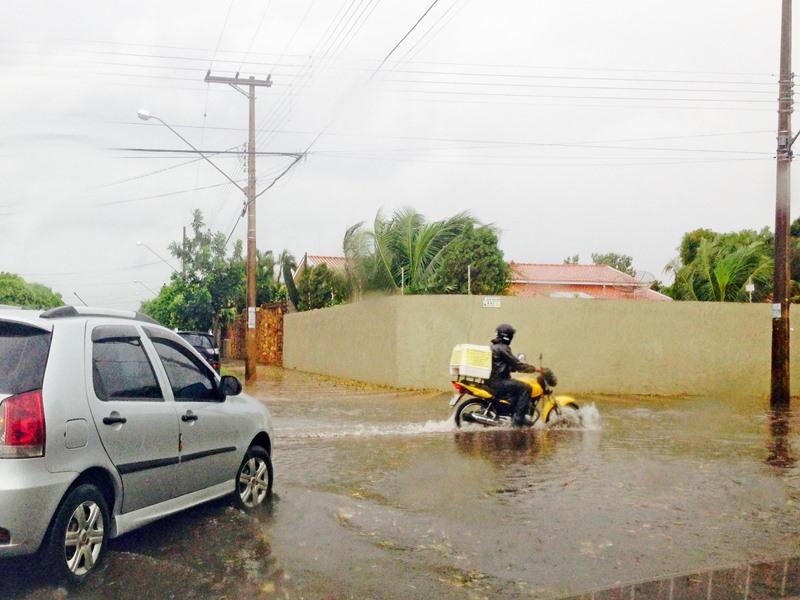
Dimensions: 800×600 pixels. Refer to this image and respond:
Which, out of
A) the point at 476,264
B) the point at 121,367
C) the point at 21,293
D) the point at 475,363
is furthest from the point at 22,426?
the point at 21,293

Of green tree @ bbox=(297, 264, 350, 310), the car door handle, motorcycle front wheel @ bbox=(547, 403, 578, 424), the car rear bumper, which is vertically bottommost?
motorcycle front wheel @ bbox=(547, 403, 578, 424)

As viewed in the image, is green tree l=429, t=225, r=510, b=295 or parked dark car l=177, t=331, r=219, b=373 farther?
green tree l=429, t=225, r=510, b=295

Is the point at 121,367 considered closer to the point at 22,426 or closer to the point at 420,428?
the point at 22,426

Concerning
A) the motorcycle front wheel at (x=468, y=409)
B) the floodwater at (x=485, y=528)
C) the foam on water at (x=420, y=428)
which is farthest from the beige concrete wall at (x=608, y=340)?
the floodwater at (x=485, y=528)

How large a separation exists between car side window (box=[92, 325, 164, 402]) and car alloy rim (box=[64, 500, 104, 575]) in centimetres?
67

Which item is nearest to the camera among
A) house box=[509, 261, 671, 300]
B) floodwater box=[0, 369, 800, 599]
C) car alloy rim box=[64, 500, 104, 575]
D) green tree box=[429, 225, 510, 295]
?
car alloy rim box=[64, 500, 104, 575]

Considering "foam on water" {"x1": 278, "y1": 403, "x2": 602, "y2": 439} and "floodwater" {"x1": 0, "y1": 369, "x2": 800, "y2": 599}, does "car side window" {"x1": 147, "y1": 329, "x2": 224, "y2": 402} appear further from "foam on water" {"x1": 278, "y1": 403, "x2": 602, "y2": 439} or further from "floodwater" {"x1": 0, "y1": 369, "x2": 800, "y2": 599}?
"foam on water" {"x1": 278, "y1": 403, "x2": 602, "y2": 439}

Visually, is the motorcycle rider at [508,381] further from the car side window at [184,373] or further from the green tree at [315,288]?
the green tree at [315,288]

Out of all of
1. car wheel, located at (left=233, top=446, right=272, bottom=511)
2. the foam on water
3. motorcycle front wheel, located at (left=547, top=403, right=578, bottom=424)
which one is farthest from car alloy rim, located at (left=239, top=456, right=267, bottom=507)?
motorcycle front wheel, located at (left=547, top=403, right=578, bottom=424)

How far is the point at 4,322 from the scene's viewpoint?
5.31 meters

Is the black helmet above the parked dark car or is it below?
above

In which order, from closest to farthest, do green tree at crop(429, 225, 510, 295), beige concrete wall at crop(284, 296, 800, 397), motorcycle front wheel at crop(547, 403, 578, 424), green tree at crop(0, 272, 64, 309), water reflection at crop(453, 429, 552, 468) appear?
water reflection at crop(453, 429, 552, 468) → motorcycle front wheel at crop(547, 403, 578, 424) → beige concrete wall at crop(284, 296, 800, 397) → green tree at crop(429, 225, 510, 295) → green tree at crop(0, 272, 64, 309)

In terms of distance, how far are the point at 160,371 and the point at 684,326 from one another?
696 inches

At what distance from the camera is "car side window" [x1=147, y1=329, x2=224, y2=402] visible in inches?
253
